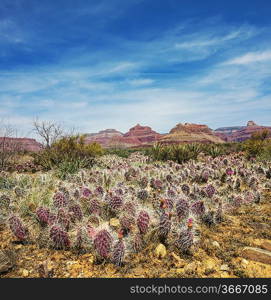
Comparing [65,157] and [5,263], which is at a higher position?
[65,157]

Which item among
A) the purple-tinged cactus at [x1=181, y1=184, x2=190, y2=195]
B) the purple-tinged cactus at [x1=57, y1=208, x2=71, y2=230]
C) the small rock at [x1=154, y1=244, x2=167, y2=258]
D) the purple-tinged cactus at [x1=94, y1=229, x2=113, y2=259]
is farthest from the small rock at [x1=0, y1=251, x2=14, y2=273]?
the purple-tinged cactus at [x1=181, y1=184, x2=190, y2=195]

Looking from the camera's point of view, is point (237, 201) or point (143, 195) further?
point (143, 195)

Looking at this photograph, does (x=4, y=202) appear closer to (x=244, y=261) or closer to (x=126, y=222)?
(x=126, y=222)

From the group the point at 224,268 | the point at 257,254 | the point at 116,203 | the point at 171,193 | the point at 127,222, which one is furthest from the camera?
the point at 171,193

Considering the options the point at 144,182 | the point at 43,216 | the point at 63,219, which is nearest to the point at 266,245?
the point at 63,219

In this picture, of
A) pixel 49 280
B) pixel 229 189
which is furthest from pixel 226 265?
pixel 229 189

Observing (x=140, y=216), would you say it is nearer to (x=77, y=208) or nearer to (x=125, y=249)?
(x=125, y=249)

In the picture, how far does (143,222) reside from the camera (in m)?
3.24

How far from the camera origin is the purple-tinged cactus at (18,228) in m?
3.43

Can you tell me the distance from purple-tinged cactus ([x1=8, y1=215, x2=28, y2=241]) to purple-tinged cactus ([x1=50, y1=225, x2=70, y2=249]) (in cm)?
52

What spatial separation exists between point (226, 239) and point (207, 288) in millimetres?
1216

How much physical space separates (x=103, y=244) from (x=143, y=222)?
596 millimetres

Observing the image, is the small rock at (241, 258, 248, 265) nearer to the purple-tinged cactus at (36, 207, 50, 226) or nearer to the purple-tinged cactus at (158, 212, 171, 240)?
the purple-tinged cactus at (158, 212, 171, 240)

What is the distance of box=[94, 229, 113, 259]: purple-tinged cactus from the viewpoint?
2.86 metres
